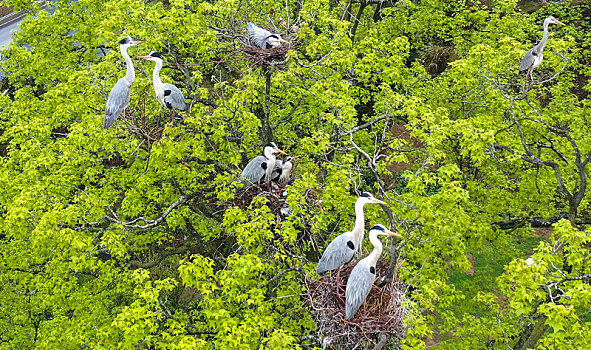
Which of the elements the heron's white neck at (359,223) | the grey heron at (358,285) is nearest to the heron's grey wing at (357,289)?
the grey heron at (358,285)

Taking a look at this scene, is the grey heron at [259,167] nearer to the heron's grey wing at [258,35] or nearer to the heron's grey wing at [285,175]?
the heron's grey wing at [285,175]

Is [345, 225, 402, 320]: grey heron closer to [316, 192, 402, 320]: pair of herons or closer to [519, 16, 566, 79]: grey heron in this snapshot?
[316, 192, 402, 320]: pair of herons

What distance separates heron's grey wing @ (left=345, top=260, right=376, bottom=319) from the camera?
8.12m

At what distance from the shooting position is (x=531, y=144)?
12211 mm

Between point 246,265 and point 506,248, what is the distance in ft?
26.9

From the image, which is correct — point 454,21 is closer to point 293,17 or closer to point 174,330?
point 293,17

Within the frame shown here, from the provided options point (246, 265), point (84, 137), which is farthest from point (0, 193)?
point (246, 265)

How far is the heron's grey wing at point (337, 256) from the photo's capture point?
28.6 feet

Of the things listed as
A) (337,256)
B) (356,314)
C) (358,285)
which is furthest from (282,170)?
(356,314)

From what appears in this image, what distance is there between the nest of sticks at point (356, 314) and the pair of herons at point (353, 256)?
0.85 ft

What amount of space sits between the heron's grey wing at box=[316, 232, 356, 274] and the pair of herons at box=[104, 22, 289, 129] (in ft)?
15.9

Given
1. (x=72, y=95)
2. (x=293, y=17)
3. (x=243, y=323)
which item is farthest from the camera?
(x=293, y=17)

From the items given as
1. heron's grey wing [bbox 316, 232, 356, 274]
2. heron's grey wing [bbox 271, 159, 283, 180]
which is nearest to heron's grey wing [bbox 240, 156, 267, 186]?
heron's grey wing [bbox 271, 159, 283, 180]

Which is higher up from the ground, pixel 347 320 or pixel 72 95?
pixel 72 95
